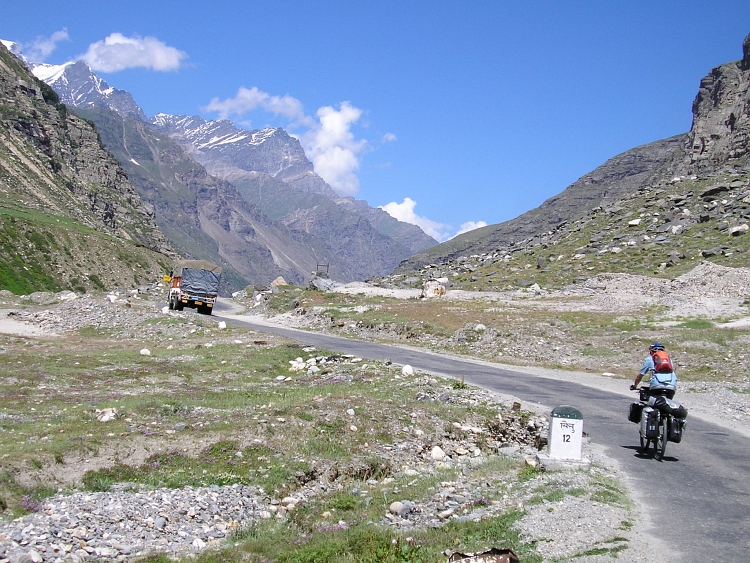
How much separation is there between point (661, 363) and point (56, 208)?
123 meters

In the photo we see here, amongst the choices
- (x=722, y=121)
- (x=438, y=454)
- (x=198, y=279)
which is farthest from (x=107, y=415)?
(x=722, y=121)

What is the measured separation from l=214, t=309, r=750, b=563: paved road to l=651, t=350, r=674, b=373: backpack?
1.89 m

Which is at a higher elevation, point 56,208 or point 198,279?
point 56,208

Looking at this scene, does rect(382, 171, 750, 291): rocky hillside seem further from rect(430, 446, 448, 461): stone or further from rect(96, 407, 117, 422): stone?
rect(96, 407, 117, 422): stone

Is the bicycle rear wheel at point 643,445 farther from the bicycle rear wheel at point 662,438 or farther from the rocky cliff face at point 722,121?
the rocky cliff face at point 722,121

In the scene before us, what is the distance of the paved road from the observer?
830 centimetres

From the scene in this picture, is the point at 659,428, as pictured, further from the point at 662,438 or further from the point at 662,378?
the point at 662,378

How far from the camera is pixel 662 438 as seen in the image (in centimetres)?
1316

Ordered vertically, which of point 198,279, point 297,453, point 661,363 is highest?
point 198,279

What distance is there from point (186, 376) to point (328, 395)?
7.26 m

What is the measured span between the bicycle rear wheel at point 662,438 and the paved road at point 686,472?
0.66ft

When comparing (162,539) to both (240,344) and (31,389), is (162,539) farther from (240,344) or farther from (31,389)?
(240,344)

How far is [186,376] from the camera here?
22812 mm

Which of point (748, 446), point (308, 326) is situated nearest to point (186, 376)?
point (748, 446)
